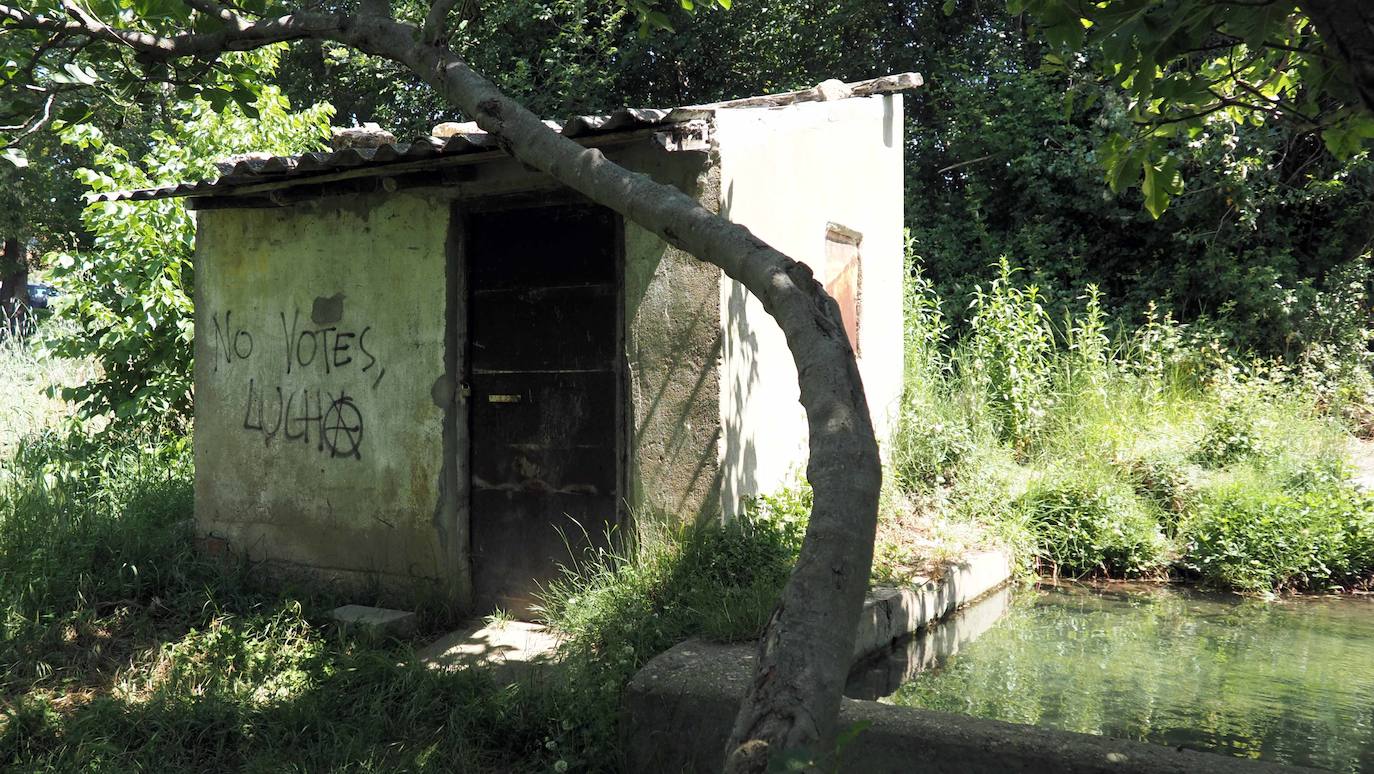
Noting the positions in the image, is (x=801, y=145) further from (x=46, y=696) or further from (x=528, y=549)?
(x=46, y=696)

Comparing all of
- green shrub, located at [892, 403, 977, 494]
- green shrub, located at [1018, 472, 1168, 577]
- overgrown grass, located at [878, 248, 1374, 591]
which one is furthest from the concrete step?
green shrub, located at [1018, 472, 1168, 577]

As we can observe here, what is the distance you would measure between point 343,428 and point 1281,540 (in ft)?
21.3

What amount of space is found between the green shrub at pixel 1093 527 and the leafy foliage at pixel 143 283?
23.7 feet

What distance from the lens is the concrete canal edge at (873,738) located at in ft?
11.1

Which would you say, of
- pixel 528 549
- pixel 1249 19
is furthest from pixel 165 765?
pixel 1249 19

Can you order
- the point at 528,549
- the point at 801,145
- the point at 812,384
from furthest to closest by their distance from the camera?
the point at 801,145 < the point at 528,549 < the point at 812,384

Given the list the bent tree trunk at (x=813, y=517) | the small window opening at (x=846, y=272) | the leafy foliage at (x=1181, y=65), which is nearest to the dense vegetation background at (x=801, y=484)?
the leafy foliage at (x=1181, y=65)

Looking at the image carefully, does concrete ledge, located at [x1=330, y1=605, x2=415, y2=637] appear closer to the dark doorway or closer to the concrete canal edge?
the dark doorway

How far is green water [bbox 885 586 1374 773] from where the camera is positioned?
4660 millimetres

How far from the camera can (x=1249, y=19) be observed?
9.21 ft

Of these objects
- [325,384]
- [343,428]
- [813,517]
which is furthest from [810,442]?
[325,384]

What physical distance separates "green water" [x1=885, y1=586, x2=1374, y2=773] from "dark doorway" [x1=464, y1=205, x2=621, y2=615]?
2162mm

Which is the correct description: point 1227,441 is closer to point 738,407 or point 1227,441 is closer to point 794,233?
point 794,233

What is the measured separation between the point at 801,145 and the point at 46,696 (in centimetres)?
520
